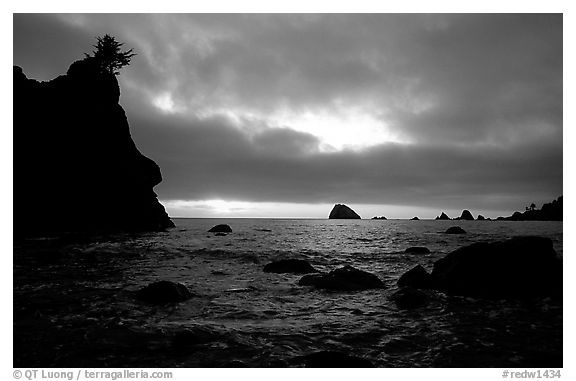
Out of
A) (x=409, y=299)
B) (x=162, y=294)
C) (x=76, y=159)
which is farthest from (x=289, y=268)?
(x=76, y=159)

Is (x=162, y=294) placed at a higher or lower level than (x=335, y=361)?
lower

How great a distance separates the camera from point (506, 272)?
1157cm

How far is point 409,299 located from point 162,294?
26.4 ft

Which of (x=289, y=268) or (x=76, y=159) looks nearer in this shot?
(x=289, y=268)

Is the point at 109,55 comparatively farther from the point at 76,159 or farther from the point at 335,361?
the point at 335,361

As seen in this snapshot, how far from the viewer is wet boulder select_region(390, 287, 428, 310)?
10.1 metres

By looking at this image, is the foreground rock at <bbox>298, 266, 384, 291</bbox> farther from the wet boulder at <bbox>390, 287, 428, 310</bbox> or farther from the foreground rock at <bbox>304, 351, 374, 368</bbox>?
the foreground rock at <bbox>304, 351, 374, 368</bbox>

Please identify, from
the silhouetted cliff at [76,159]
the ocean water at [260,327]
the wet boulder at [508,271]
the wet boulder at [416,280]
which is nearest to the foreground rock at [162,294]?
the ocean water at [260,327]

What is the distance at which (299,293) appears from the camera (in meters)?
12.0

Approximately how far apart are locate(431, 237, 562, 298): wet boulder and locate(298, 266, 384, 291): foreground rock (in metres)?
2.57

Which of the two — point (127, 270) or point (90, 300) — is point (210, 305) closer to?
point (90, 300)

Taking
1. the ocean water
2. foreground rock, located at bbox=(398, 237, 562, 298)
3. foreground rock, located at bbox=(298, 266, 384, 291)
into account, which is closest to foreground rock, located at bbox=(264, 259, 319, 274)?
foreground rock, located at bbox=(298, 266, 384, 291)
